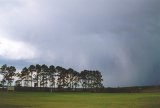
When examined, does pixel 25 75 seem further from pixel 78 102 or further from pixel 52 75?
pixel 78 102

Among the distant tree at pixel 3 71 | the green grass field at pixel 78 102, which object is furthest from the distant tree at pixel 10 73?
the green grass field at pixel 78 102

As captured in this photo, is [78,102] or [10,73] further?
[10,73]

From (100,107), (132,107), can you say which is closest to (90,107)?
(100,107)

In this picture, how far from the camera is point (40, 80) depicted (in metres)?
189

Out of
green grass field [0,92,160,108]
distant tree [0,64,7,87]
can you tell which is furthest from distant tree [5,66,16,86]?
green grass field [0,92,160,108]

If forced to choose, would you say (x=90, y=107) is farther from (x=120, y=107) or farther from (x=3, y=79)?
(x=3, y=79)

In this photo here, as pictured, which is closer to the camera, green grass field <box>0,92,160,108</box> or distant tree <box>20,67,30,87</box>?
green grass field <box>0,92,160,108</box>

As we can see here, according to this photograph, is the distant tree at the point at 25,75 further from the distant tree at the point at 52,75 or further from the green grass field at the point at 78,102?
the green grass field at the point at 78,102

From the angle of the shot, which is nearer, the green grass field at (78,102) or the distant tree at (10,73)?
the green grass field at (78,102)

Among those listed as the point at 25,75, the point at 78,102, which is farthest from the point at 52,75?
the point at 78,102

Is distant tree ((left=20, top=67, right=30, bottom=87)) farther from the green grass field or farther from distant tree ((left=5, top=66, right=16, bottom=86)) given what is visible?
the green grass field

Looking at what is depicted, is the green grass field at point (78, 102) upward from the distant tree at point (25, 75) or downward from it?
downward

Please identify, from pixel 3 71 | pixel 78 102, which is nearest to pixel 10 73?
pixel 3 71

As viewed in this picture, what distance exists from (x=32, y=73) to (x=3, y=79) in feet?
56.0
